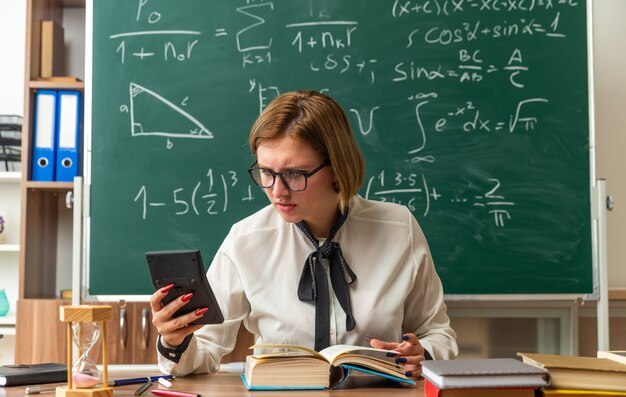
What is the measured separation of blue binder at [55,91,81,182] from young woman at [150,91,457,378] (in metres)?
1.26

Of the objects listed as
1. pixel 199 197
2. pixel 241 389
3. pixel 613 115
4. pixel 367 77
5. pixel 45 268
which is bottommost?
pixel 241 389

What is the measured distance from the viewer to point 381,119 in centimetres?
289

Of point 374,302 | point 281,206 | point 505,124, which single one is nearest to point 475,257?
point 505,124

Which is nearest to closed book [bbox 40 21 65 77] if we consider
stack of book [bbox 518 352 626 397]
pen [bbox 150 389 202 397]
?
pen [bbox 150 389 202 397]

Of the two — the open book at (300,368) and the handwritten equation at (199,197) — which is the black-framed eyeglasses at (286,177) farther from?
the handwritten equation at (199,197)

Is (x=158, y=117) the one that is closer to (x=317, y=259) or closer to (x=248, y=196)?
(x=248, y=196)

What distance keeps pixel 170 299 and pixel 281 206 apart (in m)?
0.40

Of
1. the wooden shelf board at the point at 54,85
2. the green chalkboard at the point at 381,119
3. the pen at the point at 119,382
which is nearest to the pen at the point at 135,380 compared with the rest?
the pen at the point at 119,382

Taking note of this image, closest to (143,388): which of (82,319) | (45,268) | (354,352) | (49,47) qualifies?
(82,319)

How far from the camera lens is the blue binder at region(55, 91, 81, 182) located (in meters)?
3.01

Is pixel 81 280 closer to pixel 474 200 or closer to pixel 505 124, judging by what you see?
pixel 474 200

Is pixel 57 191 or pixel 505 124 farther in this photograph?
pixel 57 191

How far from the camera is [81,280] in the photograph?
287 centimetres

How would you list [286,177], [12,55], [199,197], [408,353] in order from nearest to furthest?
[408,353] < [286,177] < [199,197] < [12,55]
